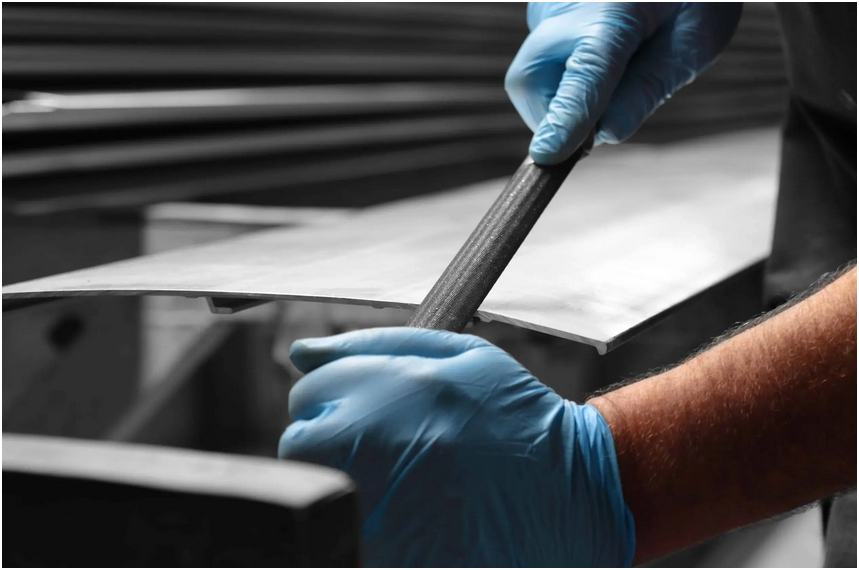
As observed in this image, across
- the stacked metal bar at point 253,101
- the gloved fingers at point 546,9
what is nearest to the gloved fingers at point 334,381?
the gloved fingers at point 546,9

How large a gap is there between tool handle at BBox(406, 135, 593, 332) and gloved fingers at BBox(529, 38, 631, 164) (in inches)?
1.1

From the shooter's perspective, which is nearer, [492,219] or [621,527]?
[621,527]

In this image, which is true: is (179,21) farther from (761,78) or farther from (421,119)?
(761,78)

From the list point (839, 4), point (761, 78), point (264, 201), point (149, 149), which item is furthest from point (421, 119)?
point (761, 78)

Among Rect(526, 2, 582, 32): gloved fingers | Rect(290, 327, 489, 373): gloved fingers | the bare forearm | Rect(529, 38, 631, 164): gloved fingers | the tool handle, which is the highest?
Rect(526, 2, 582, 32): gloved fingers

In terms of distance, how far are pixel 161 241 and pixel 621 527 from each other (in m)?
1.64

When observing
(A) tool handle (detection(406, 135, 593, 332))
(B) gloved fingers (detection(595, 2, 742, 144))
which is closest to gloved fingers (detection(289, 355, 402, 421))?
(A) tool handle (detection(406, 135, 593, 332))

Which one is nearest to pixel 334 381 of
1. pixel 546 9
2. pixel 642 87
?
pixel 642 87

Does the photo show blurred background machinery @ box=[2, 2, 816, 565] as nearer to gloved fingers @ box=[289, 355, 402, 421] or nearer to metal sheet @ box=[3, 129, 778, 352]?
metal sheet @ box=[3, 129, 778, 352]

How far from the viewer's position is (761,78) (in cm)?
390

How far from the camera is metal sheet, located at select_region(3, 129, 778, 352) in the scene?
873 mm

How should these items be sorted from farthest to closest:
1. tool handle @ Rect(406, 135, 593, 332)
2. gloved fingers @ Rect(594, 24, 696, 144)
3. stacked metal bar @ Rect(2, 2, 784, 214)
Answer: stacked metal bar @ Rect(2, 2, 784, 214)
gloved fingers @ Rect(594, 24, 696, 144)
tool handle @ Rect(406, 135, 593, 332)

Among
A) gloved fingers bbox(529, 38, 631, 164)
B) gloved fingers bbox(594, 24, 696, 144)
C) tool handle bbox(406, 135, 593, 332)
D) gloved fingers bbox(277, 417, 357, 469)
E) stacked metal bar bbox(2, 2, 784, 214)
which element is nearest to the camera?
gloved fingers bbox(277, 417, 357, 469)

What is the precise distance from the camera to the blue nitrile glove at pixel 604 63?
3.61 ft
